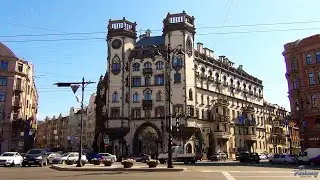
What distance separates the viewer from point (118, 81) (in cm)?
6588

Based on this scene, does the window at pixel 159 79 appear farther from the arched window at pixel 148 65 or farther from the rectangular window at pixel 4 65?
the rectangular window at pixel 4 65

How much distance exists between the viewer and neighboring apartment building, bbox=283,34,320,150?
165 feet

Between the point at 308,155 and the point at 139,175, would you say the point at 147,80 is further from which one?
the point at 139,175

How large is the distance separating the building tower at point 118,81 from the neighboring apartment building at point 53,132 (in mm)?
77899

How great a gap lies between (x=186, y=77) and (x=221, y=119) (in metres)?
12.8

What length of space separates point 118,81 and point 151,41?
38.6 feet

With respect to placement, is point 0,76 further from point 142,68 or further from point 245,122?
point 245,122

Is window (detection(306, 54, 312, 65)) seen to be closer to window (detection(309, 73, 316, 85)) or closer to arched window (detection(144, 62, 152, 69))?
window (detection(309, 73, 316, 85))

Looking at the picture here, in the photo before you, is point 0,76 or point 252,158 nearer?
point 252,158

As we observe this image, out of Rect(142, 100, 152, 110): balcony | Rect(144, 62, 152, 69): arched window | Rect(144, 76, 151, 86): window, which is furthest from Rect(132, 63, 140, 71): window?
Rect(142, 100, 152, 110): balcony

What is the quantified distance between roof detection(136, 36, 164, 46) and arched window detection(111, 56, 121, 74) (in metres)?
6.69

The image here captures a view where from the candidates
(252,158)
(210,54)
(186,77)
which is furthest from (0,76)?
(252,158)

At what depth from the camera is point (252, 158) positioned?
50625 millimetres

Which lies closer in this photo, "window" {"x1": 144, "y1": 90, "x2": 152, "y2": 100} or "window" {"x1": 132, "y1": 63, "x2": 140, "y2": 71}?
"window" {"x1": 144, "y1": 90, "x2": 152, "y2": 100}
